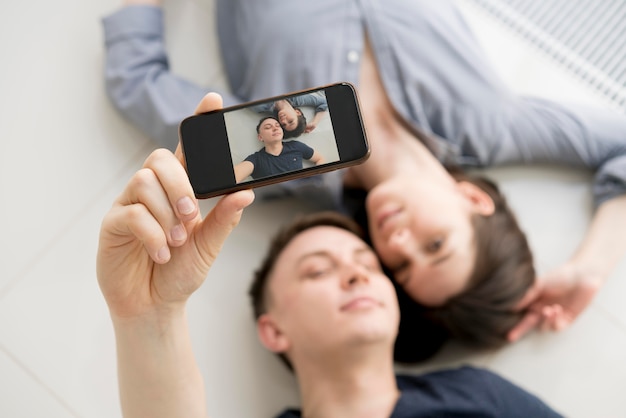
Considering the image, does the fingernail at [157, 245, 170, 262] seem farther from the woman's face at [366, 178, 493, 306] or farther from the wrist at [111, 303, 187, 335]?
the woman's face at [366, 178, 493, 306]

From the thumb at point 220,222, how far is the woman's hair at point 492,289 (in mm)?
541

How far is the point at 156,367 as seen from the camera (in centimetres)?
74

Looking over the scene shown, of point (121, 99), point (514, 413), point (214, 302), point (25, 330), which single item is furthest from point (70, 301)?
point (514, 413)

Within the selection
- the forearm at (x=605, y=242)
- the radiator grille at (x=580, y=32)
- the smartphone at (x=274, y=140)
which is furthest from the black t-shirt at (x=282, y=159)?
the radiator grille at (x=580, y=32)

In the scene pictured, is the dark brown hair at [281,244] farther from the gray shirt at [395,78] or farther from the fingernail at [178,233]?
the fingernail at [178,233]

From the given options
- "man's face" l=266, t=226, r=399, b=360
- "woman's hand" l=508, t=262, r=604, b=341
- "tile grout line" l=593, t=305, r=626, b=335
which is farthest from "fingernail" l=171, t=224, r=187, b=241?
"tile grout line" l=593, t=305, r=626, b=335

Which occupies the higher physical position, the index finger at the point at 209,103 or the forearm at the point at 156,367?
the index finger at the point at 209,103

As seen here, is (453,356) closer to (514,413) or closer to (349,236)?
(514,413)

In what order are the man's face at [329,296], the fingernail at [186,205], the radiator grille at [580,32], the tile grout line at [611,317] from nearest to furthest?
the fingernail at [186,205]
the man's face at [329,296]
the tile grout line at [611,317]
the radiator grille at [580,32]

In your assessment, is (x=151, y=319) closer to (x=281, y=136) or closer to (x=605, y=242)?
(x=281, y=136)

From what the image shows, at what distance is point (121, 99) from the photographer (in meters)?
1.16

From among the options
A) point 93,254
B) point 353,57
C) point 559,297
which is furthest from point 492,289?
point 93,254

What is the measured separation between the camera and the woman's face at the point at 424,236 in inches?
39.8

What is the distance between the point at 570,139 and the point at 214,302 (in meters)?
0.76
